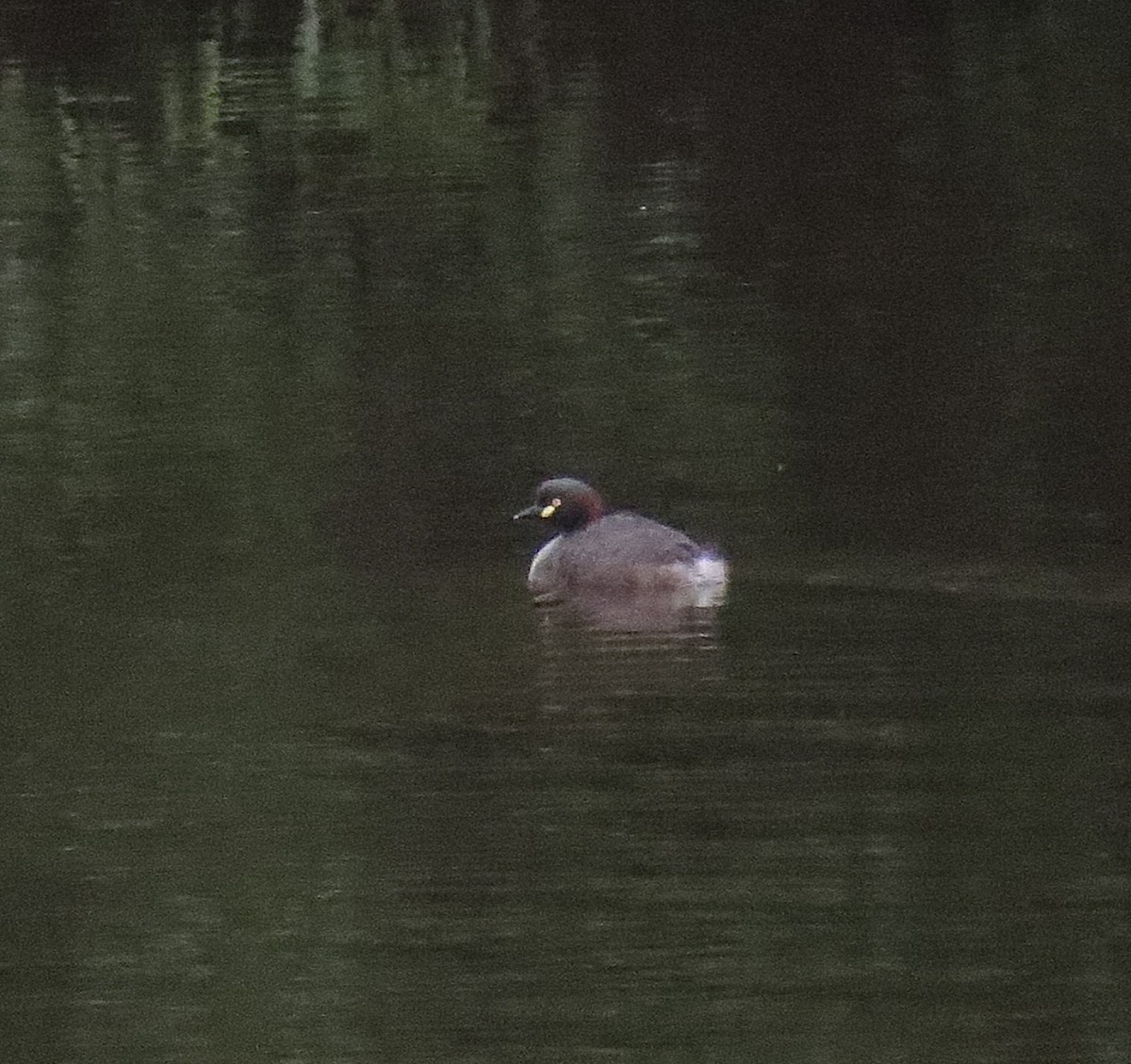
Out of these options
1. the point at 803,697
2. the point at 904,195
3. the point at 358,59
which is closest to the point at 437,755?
the point at 803,697

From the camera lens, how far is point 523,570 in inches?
331

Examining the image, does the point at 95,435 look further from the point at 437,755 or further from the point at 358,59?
the point at 358,59

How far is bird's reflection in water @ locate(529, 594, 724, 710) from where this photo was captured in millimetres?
7113

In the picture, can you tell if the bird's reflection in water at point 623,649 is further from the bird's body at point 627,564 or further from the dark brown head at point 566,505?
the dark brown head at point 566,505

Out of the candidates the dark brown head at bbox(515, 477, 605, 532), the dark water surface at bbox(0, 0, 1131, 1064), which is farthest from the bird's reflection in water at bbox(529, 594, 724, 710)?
the dark brown head at bbox(515, 477, 605, 532)

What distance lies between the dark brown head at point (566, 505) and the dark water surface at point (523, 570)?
0.16m

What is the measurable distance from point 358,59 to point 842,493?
773 cm

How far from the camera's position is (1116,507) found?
8508 mm

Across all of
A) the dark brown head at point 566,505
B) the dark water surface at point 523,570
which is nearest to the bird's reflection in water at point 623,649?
the dark water surface at point 523,570

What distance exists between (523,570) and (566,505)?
23 centimetres

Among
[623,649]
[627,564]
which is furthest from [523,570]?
[623,649]

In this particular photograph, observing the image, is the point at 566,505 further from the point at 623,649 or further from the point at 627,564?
the point at 623,649

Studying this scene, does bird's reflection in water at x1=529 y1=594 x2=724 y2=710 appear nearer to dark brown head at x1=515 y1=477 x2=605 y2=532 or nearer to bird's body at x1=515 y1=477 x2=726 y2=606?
bird's body at x1=515 y1=477 x2=726 y2=606

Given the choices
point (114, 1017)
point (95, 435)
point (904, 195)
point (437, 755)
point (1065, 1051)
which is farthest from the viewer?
point (904, 195)
